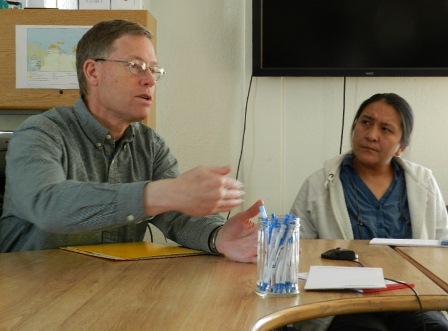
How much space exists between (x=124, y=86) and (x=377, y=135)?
1200 millimetres

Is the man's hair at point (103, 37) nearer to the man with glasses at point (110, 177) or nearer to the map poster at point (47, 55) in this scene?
the man with glasses at point (110, 177)

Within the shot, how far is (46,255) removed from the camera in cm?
170

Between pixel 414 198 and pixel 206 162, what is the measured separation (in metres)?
1.19

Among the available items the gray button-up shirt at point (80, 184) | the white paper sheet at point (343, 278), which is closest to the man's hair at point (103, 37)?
the gray button-up shirt at point (80, 184)

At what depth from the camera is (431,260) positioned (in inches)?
72.7

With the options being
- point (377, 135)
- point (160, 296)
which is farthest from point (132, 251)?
point (377, 135)

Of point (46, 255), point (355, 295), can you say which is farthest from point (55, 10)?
point (355, 295)

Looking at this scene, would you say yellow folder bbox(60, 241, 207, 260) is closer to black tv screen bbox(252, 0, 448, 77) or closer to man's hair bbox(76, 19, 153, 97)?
man's hair bbox(76, 19, 153, 97)

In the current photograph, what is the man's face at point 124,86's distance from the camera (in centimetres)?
204

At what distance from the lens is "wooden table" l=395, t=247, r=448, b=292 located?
1592 millimetres

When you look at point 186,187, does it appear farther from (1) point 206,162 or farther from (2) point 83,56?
(1) point 206,162

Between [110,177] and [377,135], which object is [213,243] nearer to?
[110,177]

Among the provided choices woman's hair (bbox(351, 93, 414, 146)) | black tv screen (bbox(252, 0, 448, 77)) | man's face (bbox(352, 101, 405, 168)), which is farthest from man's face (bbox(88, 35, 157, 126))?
black tv screen (bbox(252, 0, 448, 77))

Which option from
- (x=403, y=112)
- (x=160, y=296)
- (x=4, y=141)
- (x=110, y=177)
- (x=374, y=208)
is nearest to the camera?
(x=160, y=296)
